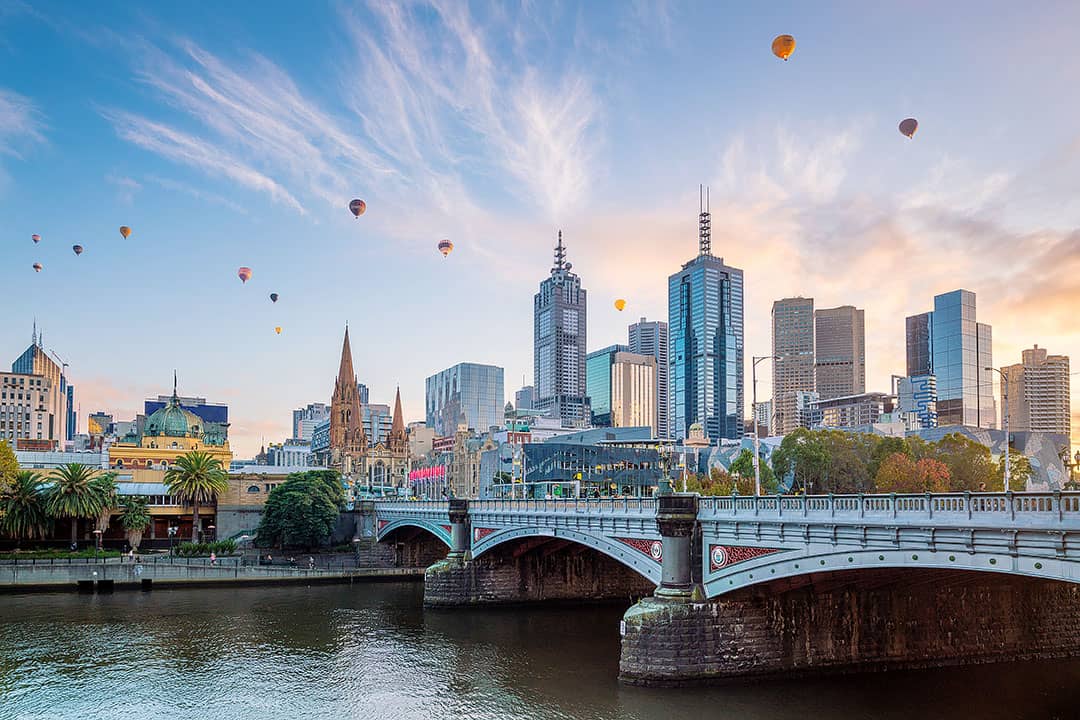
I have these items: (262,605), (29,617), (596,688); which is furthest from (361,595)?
(596,688)

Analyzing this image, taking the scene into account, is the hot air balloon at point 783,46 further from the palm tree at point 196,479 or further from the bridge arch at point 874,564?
the palm tree at point 196,479

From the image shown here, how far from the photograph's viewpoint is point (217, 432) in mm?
175250

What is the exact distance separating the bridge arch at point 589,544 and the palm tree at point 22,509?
5263 cm

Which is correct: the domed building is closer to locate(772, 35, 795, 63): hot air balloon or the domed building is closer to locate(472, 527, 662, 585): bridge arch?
locate(472, 527, 662, 585): bridge arch

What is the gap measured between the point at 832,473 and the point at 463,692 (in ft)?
231

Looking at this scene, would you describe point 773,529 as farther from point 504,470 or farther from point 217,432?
point 217,432

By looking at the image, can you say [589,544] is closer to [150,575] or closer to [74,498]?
[150,575]

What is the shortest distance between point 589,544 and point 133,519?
6755cm

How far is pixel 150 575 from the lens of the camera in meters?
86.2

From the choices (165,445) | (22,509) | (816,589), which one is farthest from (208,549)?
(816,589)

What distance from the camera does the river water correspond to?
41.6 meters

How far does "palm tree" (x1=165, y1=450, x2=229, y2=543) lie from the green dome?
117ft

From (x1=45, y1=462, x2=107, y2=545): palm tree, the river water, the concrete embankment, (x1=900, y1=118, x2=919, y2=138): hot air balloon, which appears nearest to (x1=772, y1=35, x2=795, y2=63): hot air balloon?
(x1=900, y1=118, x2=919, y2=138): hot air balloon

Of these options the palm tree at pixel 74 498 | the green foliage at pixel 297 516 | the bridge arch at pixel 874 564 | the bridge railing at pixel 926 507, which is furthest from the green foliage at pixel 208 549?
the bridge railing at pixel 926 507
